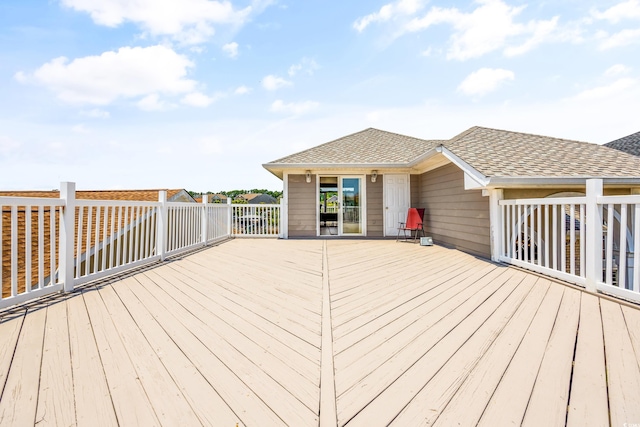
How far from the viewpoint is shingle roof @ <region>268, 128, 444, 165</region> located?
732 cm

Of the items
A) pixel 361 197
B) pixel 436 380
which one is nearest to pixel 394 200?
pixel 361 197

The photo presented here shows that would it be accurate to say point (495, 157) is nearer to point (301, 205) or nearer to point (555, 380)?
point (555, 380)

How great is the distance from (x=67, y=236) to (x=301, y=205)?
17.6 ft

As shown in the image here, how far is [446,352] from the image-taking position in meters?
1.52

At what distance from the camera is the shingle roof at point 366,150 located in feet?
24.0

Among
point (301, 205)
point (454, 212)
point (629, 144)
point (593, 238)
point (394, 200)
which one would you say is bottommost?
point (593, 238)

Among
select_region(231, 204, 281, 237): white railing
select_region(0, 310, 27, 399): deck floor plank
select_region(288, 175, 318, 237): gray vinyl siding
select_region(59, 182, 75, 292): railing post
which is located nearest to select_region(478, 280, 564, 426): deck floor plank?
select_region(0, 310, 27, 399): deck floor plank

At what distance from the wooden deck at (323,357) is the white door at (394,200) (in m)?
4.82

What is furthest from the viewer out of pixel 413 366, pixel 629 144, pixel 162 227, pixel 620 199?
pixel 629 144

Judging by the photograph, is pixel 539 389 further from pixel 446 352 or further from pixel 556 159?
pixel 556 159

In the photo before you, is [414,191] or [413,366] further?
[414,191]

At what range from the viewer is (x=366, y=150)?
8195mm

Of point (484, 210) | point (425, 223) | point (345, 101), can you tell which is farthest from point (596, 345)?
point (345, 101)

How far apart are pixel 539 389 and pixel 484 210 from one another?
4.02 m
